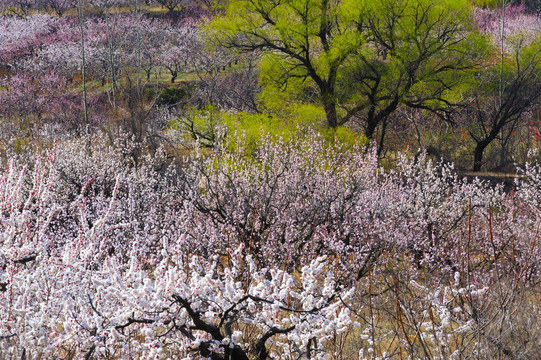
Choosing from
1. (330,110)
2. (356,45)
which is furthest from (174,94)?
(356,45)

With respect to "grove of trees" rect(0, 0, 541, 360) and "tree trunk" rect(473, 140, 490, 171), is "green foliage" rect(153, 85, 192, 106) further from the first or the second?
"tree trunk" rect(473, 140, 490, 171)

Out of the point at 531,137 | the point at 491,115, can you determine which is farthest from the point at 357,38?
the point at 531,137

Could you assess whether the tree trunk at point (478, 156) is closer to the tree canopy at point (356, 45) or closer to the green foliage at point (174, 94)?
the tree canopy at point (356, 45)

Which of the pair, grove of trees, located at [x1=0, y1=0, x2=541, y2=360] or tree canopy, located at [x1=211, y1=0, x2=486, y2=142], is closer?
grove of trees, located at [x1=0, y1=0, x2=541, y2=360]

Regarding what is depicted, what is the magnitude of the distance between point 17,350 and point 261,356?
1.31 meters

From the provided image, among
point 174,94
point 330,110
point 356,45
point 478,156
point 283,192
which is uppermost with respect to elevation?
point 356,45

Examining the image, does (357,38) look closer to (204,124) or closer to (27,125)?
(204,124)

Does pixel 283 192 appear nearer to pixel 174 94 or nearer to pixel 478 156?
pixel 478 156

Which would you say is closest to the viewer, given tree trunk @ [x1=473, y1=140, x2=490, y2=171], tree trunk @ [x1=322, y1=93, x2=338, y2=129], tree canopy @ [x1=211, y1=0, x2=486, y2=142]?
tree canopy @ [x1=211, y1=0, x2=486, y2=142]

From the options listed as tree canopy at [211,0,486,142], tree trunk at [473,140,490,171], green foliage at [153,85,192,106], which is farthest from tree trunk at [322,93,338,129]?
green foliage at [153,85,192,106]

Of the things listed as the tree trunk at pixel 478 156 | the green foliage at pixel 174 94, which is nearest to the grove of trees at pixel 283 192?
the tree trunk at pixel 478 156

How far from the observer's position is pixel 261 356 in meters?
2.84

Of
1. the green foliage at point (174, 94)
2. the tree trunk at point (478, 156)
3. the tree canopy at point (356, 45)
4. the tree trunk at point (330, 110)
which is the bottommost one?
the green foliage at point (174, 94)

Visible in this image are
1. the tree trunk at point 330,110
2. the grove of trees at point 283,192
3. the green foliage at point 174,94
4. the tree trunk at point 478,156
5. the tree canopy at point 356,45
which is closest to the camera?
the grove of trees at point 283,192
